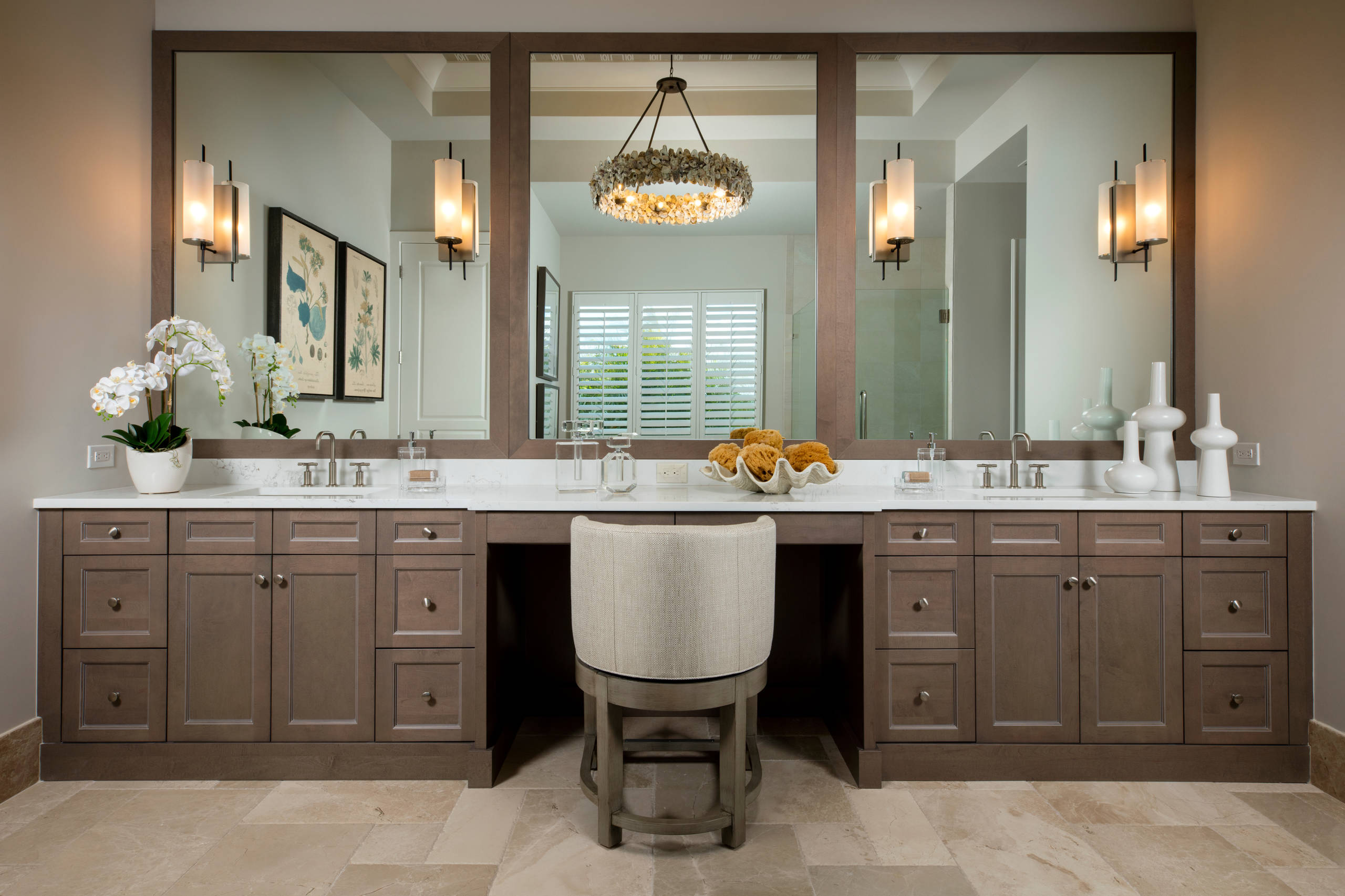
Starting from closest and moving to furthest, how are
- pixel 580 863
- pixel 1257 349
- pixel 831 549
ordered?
pixel 580 863 → pixel 1257 349 → pixel 831 549

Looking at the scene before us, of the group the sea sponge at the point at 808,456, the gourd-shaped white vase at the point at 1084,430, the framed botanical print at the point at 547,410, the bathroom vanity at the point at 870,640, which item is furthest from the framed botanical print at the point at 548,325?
the gourd-shaped white vase at the point at 1084,430

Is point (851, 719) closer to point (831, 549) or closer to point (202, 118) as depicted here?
point (831, 549)

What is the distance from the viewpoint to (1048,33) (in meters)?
2.63

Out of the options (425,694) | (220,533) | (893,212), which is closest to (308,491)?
(220,533)

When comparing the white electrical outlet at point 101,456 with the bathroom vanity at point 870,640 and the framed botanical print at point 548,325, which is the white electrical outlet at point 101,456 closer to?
the bathroom vanity at point 870,640

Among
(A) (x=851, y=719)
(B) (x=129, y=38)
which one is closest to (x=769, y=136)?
(A) (x=851, y=719)

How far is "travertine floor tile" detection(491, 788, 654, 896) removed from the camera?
1.65m

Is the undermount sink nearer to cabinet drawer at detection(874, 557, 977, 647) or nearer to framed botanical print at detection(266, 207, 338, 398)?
framed botanical print at detection(266, 207, 338, 398)

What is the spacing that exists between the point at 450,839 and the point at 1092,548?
2060 mm

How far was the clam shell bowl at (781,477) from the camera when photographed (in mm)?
2264

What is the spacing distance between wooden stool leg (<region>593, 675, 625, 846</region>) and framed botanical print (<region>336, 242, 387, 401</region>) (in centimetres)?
157

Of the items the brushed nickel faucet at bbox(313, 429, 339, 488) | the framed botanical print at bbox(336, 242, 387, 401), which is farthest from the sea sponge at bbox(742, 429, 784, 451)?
the brushed nickel faucet at bbox(313, 429, 339, 488)

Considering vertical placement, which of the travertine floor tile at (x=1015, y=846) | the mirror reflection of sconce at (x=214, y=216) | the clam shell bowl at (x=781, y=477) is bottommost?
the travertine floor tile at (x=1015, y=846)

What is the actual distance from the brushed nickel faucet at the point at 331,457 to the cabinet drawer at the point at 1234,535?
2.90 m
